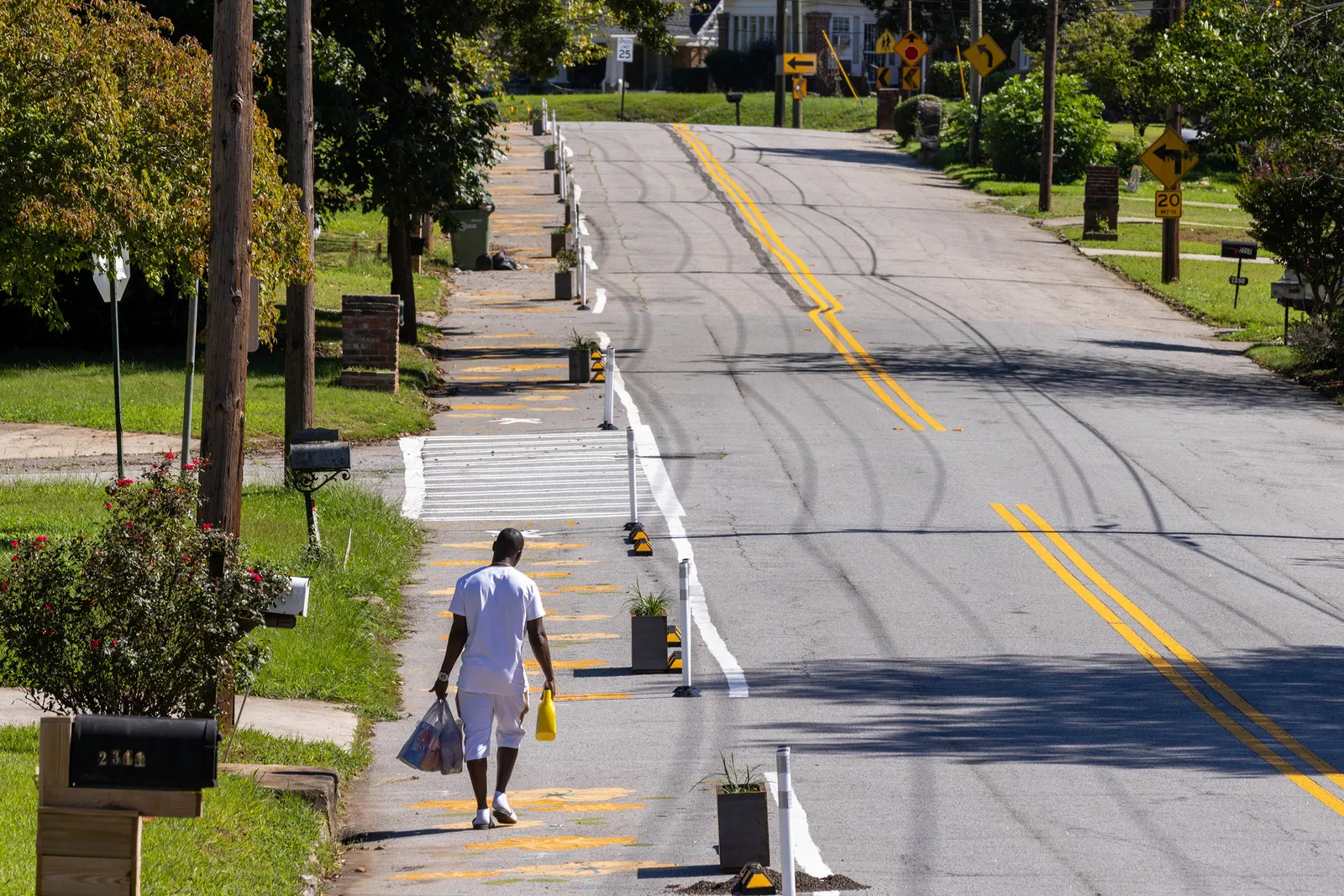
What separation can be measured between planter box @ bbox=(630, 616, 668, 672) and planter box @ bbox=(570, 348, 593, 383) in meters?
14.1

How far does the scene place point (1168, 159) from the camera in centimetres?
3625

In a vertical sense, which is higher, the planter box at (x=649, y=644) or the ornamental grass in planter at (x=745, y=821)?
the ornamental grass in planter at (x=745, y=821)

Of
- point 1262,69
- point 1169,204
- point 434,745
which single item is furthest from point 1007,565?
point 1169,204

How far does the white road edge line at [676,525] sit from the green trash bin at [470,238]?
11.2 meters

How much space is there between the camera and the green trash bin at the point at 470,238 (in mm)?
38094

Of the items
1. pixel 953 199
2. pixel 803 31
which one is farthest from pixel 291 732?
pixel 803 31

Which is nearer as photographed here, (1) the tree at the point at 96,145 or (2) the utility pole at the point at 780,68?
(1) the tree at the point at 96,145

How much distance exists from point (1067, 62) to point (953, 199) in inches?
987

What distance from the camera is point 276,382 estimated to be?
26047 millimetres

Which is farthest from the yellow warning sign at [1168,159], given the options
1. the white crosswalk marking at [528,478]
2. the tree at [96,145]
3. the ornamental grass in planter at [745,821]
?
the ornamental grass in planter at [745,821]

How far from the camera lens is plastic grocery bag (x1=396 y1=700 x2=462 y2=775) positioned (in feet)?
31.4

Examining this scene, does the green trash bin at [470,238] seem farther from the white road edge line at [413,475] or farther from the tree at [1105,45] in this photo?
the tree at [1105,45]

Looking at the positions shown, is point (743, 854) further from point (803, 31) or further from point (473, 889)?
point (803, 31)

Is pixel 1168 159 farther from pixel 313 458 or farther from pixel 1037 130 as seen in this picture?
pixel 313 458
